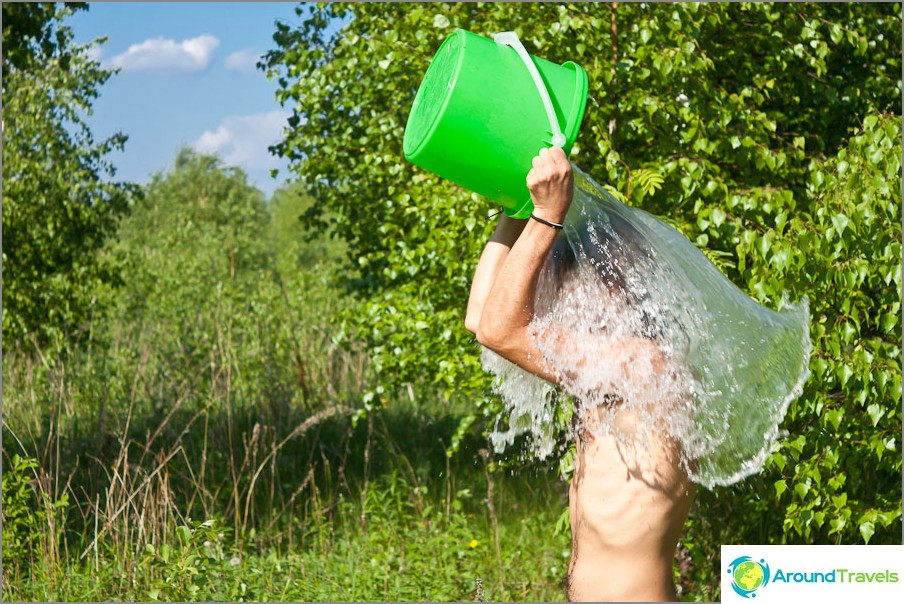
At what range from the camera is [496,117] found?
6.80ft

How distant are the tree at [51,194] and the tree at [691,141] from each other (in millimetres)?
2278

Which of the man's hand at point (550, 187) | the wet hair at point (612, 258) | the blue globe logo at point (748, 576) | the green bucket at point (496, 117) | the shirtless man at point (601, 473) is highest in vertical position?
the green bucket at point (496, 117)

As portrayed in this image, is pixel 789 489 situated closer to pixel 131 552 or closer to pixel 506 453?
pixel 506 453

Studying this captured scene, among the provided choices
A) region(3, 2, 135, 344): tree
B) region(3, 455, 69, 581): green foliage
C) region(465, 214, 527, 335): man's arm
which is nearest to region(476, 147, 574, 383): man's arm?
region(465, 214, 527, 335): man's arm

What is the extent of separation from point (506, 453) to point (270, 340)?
2577mm

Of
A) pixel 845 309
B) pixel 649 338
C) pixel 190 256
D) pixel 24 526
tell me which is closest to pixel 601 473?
pixel 649 338

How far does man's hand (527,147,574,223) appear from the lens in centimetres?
198

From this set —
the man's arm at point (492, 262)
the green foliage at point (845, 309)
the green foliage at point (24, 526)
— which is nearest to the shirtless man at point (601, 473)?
the man's arm at point (492, 262)

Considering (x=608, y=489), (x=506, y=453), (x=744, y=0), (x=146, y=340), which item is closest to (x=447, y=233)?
(x=506, y=453)

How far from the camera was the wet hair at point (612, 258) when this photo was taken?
2.08 meters

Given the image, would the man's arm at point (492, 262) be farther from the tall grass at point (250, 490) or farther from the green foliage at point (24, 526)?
the green foliage at point (24, 526)

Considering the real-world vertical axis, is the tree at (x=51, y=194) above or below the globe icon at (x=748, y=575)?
above

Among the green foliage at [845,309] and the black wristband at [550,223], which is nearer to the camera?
the black wristband at [550,223]

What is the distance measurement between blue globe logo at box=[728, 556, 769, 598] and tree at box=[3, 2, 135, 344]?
4477 millimetres
